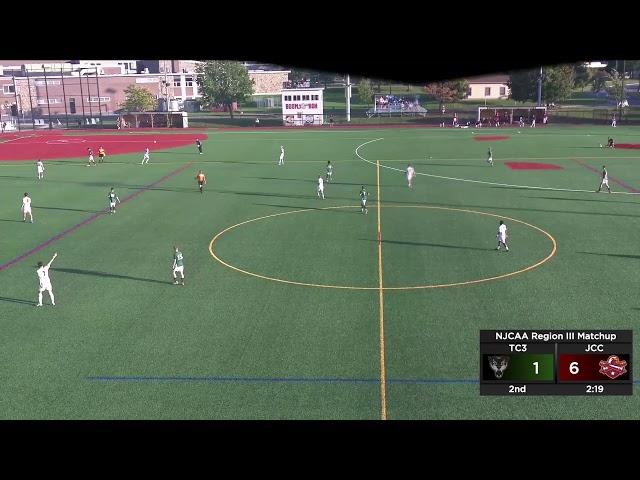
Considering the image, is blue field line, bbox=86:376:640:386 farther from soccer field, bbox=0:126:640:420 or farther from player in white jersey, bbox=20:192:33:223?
player in white jersey, bbox=20:192:33:223

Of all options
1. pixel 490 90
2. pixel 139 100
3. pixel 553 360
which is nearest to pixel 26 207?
pixel 553 360

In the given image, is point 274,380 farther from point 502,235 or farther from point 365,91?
point 365,91

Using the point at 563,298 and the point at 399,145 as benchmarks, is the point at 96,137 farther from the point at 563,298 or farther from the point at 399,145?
the point at 563,298

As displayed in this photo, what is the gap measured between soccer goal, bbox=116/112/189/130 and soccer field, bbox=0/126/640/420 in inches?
2098

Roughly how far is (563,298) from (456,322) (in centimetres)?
437

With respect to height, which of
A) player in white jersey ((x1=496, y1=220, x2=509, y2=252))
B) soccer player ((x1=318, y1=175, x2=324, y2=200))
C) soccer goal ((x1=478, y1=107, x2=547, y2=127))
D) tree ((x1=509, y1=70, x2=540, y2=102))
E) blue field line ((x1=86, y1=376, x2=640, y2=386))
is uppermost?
tree ((x1=509, y1=70, x2=540, y2=102))

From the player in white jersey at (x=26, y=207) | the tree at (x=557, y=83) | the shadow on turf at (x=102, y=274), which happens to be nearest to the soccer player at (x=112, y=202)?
the player in white jersey at (x=26, y=207)

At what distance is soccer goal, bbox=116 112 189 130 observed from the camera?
99188 mm

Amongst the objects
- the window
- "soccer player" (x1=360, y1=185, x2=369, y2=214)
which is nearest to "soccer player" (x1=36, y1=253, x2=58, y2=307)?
"soccer player" (x1=360, y1=185, x2=369, y2=214)

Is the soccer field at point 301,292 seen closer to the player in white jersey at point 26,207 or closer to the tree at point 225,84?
the player in white jersey at point 26,207

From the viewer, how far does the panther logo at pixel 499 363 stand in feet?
34.6

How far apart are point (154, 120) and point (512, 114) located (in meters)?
54.7

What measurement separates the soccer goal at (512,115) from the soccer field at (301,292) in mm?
48853
